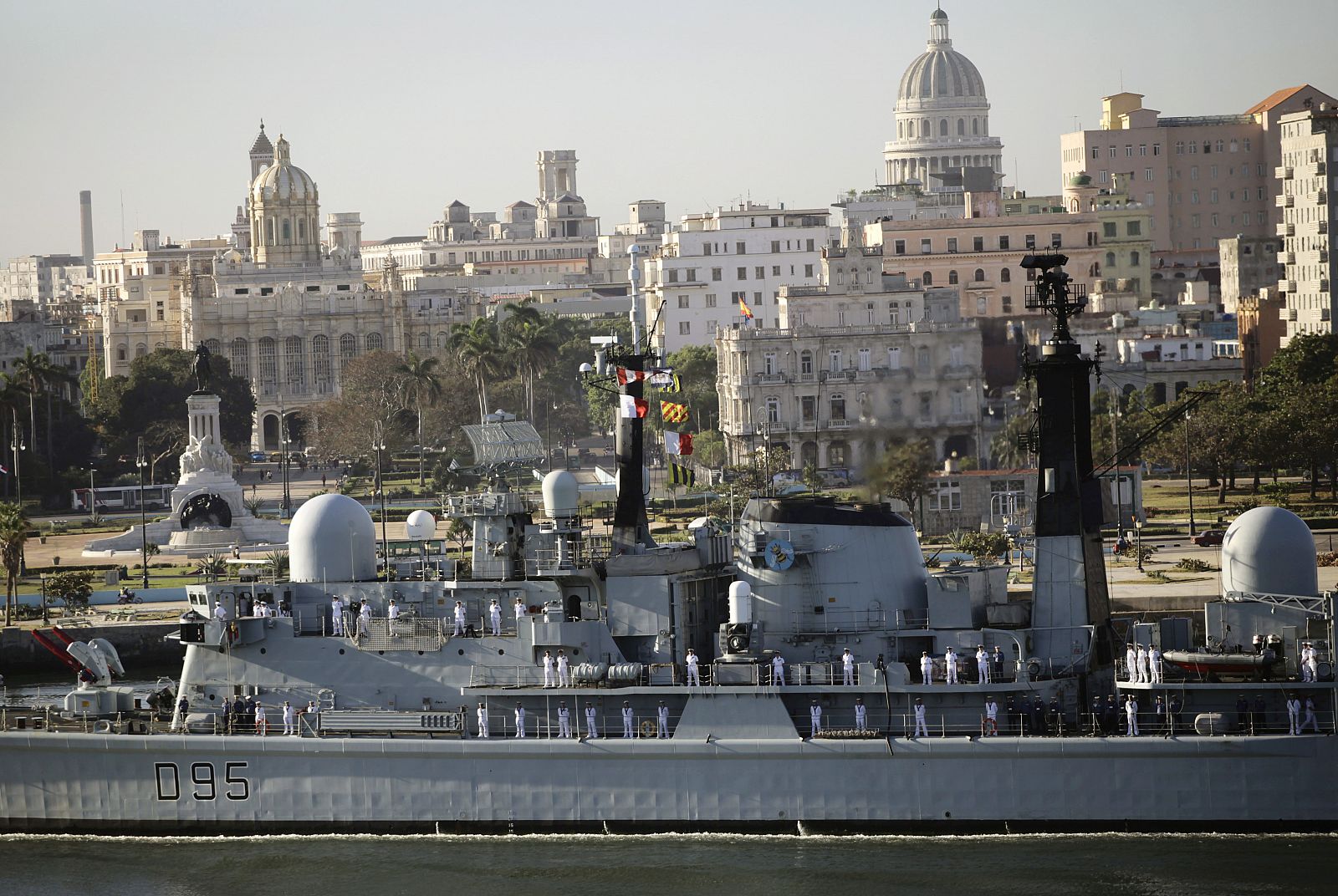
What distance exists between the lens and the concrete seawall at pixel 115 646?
56.3 m

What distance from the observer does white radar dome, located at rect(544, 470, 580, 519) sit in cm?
3650

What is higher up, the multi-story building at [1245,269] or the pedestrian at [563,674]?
the multi-story building at [1245,269]

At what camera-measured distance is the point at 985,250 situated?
128 metres

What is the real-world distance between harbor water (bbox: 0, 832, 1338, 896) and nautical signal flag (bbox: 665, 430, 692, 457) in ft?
38.1

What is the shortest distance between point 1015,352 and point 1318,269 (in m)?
15.6

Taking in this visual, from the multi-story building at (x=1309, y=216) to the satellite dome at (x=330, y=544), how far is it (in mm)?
67533

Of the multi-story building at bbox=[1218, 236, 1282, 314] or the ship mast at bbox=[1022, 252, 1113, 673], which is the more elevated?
the multi-story building at bbox=[1218, 236, 1282, 314]

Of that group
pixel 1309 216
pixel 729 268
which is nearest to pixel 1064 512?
pixel 1309 216

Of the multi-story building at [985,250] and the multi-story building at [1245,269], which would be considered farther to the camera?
the multi-story building at [985,250]

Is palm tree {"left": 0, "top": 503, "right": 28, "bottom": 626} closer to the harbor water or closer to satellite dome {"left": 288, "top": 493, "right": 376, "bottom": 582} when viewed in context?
satellite dome {"left": 288, "top": 493, "right": 376, "bottom": 582}

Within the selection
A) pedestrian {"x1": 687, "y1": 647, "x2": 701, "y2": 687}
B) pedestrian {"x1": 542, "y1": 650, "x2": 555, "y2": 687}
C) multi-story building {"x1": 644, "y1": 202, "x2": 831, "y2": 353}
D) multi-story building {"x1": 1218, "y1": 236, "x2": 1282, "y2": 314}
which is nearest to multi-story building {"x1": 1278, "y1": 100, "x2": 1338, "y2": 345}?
multi-story building {"x1": 1218, "y1": 236, "x2": 1282, "y2": 314}

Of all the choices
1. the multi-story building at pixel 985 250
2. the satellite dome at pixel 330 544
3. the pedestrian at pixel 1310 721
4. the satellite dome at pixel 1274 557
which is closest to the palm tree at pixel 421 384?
the multi-story building at pixel 985 250

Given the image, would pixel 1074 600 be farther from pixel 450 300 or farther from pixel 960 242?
pixel 450 300

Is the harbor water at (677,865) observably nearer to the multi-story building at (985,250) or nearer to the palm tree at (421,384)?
the palm tree at (421,384)
